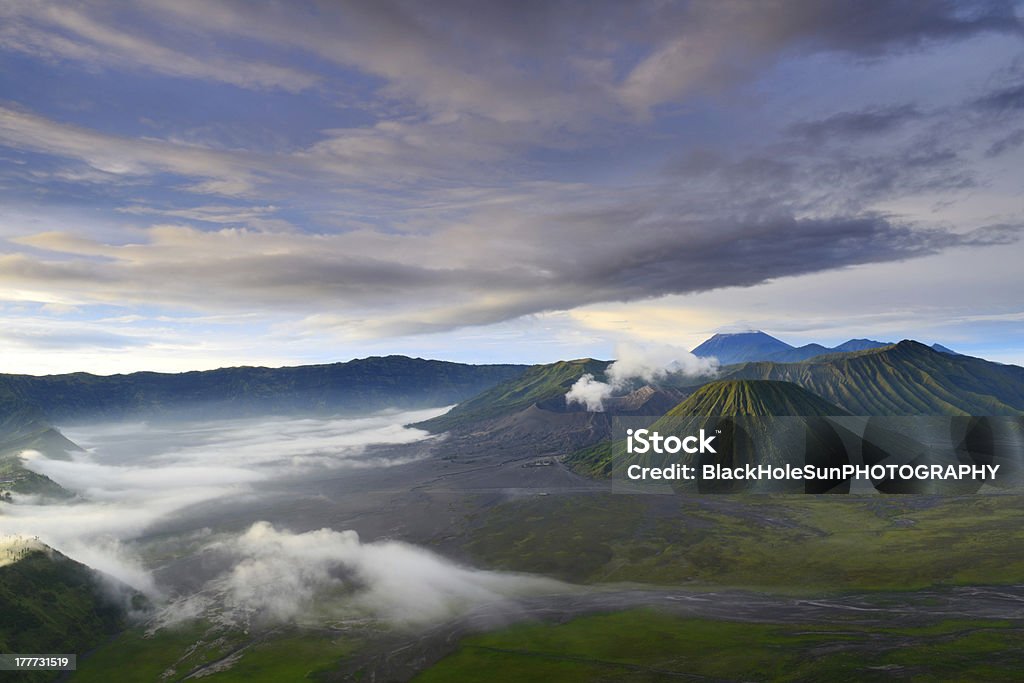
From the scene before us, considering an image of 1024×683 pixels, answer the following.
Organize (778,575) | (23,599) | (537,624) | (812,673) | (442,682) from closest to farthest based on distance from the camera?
1. (812,673)
2. (442,682)
3. (23,599)
4. (537,624)
5. (778,575)

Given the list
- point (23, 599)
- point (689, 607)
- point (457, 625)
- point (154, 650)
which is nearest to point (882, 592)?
point (689, 607)

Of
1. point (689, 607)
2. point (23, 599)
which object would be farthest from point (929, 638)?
point (23, 599)

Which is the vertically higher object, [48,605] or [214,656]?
[48,605]

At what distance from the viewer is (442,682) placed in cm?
13125

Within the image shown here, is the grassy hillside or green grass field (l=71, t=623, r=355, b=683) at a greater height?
the grassy hillside

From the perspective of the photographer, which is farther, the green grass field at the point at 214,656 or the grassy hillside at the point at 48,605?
the grassy hillside at the point at 48,605

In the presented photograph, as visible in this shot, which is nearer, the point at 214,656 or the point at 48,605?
the point at 214,656

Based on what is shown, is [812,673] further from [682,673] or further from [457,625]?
[457,625]

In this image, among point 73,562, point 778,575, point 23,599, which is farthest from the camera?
point 778,575

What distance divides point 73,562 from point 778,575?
240996 millimetres

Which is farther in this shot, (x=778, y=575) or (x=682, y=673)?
(x=778, y=575)

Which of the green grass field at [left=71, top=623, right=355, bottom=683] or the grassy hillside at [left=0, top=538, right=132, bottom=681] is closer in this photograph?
the green grass field at [left=71, top=623, right=355, bottom=683]

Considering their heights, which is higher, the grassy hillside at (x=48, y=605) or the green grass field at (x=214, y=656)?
the grassy hillside at (x=48, y=605)

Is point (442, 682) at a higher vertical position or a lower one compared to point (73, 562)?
lower
